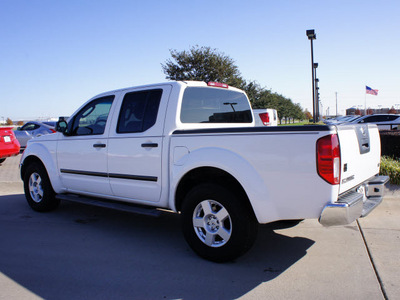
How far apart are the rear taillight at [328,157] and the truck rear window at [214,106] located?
1814 millimetres

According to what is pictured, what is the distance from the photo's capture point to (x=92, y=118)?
5.23 metres

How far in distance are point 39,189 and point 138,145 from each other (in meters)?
2.58

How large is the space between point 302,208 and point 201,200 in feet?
3.51

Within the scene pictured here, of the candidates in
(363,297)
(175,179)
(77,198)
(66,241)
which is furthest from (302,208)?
(77,198)

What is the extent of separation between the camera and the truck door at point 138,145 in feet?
14.0

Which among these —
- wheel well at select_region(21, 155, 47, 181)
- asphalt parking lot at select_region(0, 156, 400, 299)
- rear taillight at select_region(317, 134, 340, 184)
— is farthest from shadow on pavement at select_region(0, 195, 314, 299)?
rear taillight at select_region(317, 134, 340, 184)

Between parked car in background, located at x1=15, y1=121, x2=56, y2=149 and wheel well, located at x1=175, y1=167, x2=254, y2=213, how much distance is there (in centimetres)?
1239

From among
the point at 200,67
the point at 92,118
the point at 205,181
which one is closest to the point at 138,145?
the point at 205,181

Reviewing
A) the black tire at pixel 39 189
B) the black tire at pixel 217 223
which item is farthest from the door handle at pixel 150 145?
the black tire at pixel 39 189

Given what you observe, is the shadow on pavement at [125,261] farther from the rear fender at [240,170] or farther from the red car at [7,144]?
the red car at [7,144]

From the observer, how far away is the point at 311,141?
3098mm

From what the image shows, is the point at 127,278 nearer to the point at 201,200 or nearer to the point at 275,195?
the point at 201,200

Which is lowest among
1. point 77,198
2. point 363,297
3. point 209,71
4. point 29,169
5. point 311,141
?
point 363,297

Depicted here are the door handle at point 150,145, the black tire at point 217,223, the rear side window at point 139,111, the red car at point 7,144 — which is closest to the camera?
the black tire at point 217,223
